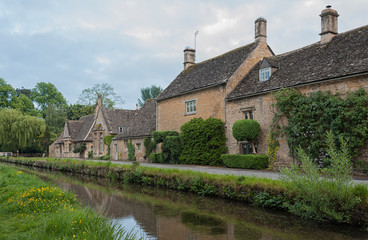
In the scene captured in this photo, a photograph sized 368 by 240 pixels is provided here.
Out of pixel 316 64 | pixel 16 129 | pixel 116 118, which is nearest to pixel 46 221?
pixel 316 64

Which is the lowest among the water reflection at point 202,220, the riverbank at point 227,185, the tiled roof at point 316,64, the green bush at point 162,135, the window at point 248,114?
the water reflection at point 202,220

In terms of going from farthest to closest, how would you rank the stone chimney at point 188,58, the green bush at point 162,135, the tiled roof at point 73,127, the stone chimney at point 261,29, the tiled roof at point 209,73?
the tiled roof at point 73,127
the stone chimney at point 188,58
the green bush at point 162,135
the stone chimney at point 261,29
the tiled roof at point 209,73

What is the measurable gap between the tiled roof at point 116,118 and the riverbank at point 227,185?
18.6 meters

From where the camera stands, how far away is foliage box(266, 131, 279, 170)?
19047 millimetres

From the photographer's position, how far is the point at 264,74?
21.5 meters

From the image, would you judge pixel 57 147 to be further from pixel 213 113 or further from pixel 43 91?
pixel 213 113

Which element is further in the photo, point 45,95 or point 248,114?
point 45,95

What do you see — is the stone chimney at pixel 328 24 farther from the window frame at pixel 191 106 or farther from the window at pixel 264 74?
the window frame at pixel 191 106

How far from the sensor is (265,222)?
945cm

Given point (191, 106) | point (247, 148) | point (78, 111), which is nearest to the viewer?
point (247, 148)

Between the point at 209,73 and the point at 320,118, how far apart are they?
38.5 feet

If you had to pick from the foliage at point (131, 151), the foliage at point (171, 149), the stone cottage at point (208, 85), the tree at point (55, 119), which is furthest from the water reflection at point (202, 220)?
the tree at point (55, 119)

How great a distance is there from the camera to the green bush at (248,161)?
18.8 meters

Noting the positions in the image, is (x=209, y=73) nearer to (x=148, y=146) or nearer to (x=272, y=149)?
(x=148, y=146)
